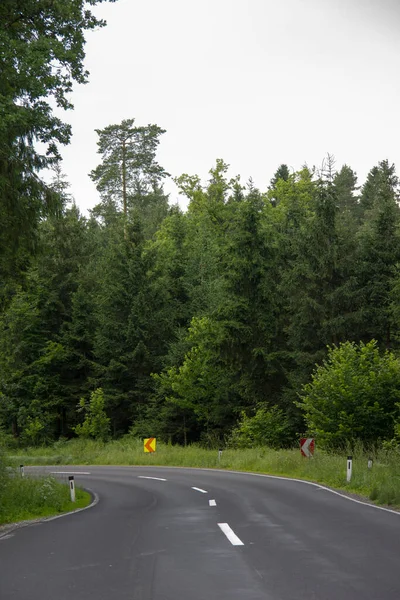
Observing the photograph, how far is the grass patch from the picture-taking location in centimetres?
1539

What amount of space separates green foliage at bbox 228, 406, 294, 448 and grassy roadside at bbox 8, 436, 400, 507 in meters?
3.07

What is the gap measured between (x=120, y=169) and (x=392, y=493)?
58102 mm

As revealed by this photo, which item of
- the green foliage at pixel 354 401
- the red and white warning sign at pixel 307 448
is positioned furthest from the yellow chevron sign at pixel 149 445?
the red and white warning sign at pixel 307 448

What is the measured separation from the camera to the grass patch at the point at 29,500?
15.4 metres

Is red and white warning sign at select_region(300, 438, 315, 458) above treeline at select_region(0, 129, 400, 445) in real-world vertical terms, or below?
below

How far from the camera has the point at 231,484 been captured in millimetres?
23516

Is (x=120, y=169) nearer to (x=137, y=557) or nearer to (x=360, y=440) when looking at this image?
(x=360, y=440)

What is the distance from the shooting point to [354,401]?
2925cm

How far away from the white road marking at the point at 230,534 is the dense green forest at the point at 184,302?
946 centimetres

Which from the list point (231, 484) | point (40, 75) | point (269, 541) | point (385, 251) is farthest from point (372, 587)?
point (385, 251)

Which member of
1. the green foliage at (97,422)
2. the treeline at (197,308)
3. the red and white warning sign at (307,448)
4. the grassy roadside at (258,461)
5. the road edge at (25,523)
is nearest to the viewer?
the road edge at (25,523)

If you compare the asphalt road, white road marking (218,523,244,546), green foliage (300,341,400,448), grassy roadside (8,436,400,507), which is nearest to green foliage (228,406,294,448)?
grassy roadside (8,436,400,507)

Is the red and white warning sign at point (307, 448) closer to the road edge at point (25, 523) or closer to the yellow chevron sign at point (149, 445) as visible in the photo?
the road edge at point (25, 523)

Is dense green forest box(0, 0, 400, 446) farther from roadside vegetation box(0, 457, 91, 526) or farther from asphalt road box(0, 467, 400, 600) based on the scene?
asphalt road box(0, 467, 400, 600)
